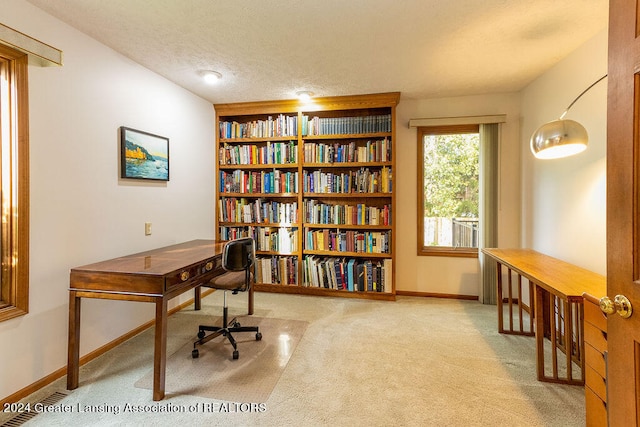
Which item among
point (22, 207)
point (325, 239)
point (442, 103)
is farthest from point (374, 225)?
point (22, 207)

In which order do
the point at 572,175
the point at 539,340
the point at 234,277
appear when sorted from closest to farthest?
the point at 539,340, the point at 572,175, the point at 234,277

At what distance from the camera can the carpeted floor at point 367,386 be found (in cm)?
168

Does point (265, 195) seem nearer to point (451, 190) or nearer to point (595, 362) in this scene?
point (451, 190)

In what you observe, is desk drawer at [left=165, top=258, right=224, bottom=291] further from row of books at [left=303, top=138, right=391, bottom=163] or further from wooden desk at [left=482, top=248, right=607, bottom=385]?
wooden desk at [left=482, top=248, right=607, bottom=385]

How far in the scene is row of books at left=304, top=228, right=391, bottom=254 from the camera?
12.0ft

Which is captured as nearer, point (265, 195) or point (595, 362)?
point (595, 362)

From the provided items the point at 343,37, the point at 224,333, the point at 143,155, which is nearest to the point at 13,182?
the point at 143,155

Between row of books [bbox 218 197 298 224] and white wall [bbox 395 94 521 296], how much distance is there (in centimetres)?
139

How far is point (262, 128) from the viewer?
3.91 m

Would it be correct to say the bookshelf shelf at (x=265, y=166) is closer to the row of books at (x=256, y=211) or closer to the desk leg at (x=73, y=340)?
the row of books at (x=256, y=211)

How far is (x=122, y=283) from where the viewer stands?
189 cm

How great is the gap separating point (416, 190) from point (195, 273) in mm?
2714

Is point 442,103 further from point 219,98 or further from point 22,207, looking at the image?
point 22,207

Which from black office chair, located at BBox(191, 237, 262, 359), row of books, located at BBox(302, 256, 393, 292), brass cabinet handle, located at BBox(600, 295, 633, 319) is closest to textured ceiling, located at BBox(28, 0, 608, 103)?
black office chair, located at BBox(191, 237, 262, 359)
